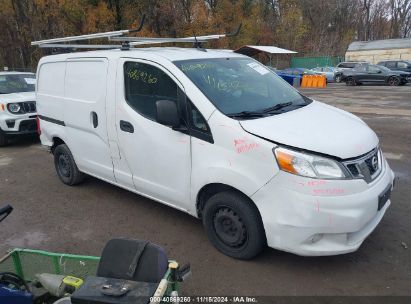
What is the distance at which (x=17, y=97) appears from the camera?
28.5 ft

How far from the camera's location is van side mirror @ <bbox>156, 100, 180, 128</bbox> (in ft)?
11.7

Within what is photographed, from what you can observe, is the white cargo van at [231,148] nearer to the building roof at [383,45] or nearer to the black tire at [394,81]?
the black tire at [394,81]

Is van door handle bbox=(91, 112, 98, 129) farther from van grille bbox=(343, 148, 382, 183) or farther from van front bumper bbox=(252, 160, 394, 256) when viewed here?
van grille bbox=(343, 148, 382, 183)

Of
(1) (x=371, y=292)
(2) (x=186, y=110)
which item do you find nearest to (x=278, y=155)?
(2) (x=186, y=110)

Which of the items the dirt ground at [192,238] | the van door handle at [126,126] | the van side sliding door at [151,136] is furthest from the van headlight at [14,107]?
the van door handle at [126,126]

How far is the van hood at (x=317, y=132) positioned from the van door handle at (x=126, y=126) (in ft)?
4.48

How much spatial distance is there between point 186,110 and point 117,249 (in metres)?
1.61

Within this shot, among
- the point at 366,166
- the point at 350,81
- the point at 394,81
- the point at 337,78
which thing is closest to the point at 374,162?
the point at 366,166

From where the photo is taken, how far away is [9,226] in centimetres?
464

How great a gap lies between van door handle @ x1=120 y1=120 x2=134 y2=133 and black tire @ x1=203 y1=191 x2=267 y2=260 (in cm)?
120

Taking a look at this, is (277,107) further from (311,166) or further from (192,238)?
(192,238)

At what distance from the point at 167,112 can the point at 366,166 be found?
1.77 m

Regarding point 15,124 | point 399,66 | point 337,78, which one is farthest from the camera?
point 337,78

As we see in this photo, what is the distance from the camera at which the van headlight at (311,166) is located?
3045mm
